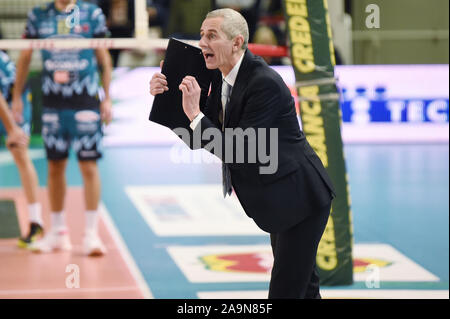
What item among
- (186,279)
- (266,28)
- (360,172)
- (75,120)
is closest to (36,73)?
(266,28)

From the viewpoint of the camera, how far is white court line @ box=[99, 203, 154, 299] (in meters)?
5.83

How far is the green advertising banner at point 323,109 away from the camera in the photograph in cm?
579

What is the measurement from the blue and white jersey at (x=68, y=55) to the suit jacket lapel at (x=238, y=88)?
120 inches

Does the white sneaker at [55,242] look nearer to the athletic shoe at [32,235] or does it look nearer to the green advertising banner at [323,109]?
the athletic shoe at [32,235]

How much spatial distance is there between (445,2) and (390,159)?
394 cm

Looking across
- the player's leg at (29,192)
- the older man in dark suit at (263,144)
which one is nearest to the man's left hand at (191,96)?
the older man in dark suit at (263,144)

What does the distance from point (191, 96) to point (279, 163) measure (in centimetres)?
50

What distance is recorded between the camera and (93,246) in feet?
22.2

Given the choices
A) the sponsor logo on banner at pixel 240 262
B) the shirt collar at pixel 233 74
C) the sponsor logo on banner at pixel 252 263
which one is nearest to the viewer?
the shirt collar at pixel 233 74

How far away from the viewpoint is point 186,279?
6.09 meters

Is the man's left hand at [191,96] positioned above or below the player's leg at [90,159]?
above

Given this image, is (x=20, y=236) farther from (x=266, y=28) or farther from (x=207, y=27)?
(x=266, y=28)

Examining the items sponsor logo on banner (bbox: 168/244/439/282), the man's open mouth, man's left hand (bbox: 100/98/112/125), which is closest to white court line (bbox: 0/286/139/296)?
sponsor logo on banner (bbox: 168/244/439/282)

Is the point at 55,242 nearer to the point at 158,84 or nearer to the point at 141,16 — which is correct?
the point at 141,16
